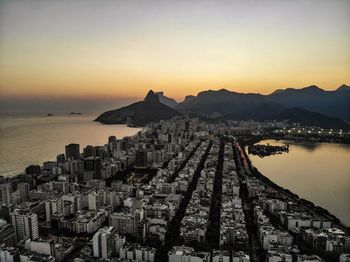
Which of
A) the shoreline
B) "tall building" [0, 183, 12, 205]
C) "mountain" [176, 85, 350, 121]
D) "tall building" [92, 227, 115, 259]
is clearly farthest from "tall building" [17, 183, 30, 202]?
"mountain" [176, 85, 350, 121]

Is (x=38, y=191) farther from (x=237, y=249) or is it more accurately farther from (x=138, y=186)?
(x=237, y=249)

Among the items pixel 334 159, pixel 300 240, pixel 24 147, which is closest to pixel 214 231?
pixel 300 240

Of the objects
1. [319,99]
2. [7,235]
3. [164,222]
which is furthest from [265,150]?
[319,99]

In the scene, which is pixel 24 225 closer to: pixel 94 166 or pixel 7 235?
pixel 7 235

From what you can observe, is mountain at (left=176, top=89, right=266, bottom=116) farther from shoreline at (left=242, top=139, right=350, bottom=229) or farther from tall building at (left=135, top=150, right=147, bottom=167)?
shoreline at (left=242, top=139, right=350, bottom=229)

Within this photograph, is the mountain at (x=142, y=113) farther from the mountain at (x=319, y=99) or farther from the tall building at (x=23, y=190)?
the tall building at (x=23, y=190)

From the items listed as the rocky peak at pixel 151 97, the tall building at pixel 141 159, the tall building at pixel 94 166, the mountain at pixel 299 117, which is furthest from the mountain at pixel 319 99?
the tall building at pixel 94 166

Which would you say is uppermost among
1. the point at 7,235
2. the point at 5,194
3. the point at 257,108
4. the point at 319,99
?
the point at 319,99
